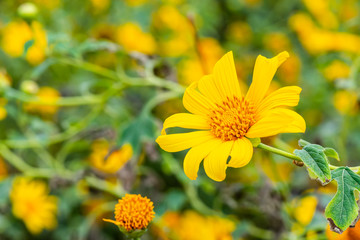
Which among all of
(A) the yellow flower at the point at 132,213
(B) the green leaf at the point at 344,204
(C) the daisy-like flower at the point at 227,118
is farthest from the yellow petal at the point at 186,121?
(B) the green leaf at the point at 344,204

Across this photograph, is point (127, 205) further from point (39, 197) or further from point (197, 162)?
point (39, 197)

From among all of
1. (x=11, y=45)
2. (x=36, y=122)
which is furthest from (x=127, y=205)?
(x=11, y=45)

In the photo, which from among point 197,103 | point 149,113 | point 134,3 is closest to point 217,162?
point 197,103

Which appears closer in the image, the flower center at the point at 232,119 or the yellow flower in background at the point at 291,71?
the flower center at the point at 232,119

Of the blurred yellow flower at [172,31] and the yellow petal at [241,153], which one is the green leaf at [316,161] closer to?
the yellow petal at [241,153]

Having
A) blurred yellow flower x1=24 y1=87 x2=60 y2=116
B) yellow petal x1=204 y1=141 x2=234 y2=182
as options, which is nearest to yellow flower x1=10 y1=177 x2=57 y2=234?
blurred yellow flower x1=24 y1=87 x2=60 y2=116

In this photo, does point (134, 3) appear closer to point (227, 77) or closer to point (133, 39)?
point (133, 39)
